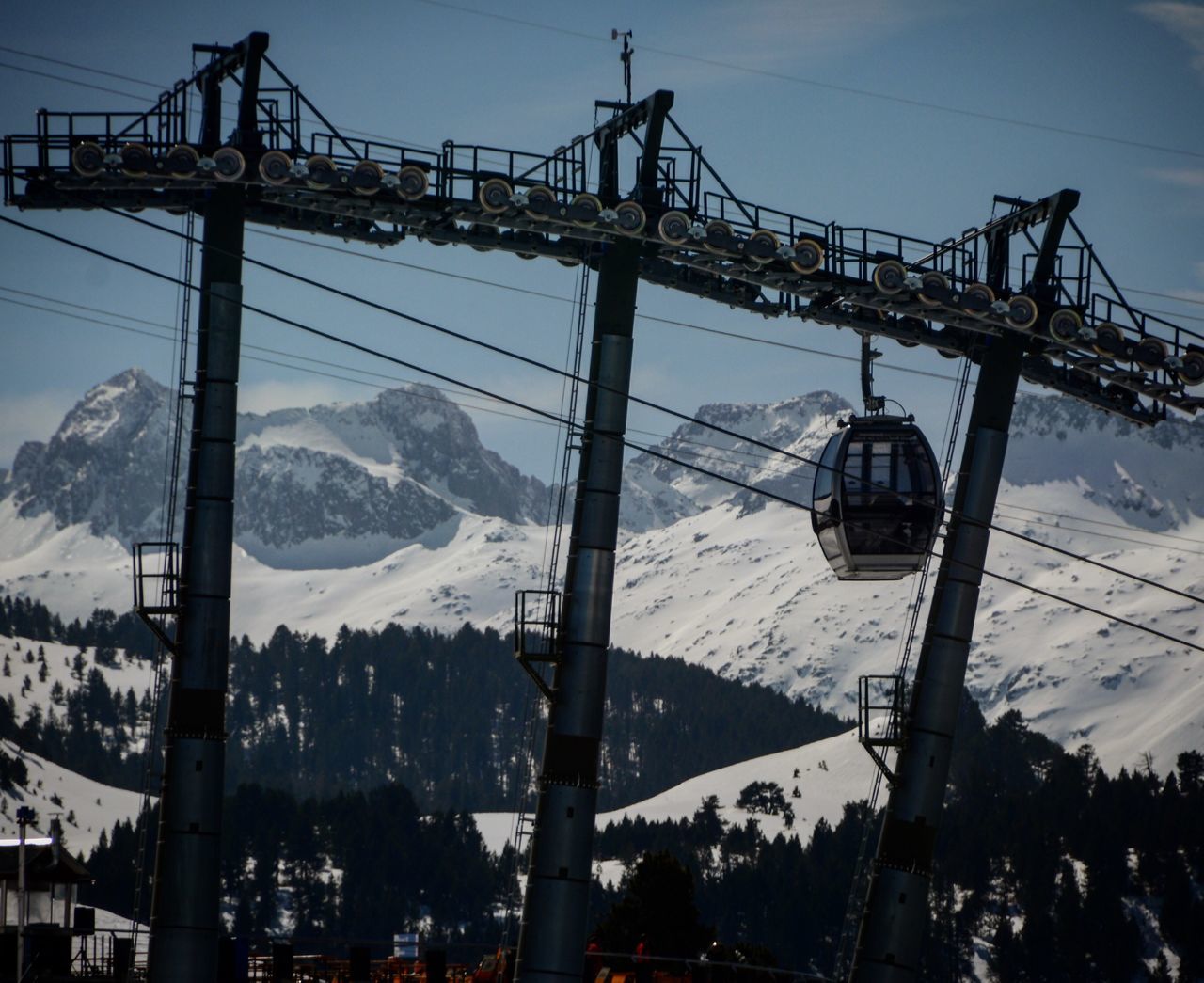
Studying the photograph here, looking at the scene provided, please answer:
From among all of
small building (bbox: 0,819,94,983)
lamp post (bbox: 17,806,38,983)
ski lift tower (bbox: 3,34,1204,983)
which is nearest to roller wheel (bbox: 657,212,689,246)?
ski lift tower (bbox: 3,34,1204,983)

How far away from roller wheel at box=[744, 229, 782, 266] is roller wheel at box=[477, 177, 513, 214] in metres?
4.85

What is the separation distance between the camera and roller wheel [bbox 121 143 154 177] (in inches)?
1414

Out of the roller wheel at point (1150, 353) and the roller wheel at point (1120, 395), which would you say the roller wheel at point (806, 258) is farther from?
the roller wheel at point (1120, 395)

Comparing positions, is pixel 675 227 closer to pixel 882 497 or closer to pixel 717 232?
pixel 717 232

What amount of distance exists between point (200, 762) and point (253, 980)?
7655mm

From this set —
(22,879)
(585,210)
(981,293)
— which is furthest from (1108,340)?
(22,879)

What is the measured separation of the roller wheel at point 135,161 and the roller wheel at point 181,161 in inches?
12.8

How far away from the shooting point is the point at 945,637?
39.3 meters

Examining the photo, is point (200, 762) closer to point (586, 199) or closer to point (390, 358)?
point (390, 358)

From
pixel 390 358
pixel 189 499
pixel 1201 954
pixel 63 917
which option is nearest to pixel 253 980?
pixel 63 917

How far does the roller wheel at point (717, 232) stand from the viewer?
123 ft

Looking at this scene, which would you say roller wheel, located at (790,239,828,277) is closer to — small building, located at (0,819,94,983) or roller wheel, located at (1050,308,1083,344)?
roller wheel, located at (1050,308,1083,344)

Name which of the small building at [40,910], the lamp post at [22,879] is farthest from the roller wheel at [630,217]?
the small building at [40,910]

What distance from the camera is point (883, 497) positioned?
132 feet
